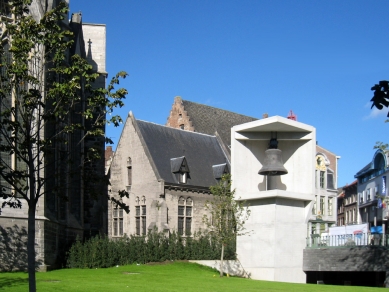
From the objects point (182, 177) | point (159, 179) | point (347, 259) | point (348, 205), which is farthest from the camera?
point (348, 205)

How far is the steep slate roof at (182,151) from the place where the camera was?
152 ft

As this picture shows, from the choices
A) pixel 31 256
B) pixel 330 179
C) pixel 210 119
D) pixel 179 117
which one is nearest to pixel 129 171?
pixel 179 117

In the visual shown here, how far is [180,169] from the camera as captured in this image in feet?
151

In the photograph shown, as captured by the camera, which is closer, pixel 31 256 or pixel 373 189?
pixel 31 256

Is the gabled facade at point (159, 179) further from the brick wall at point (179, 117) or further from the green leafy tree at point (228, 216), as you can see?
the green leafy tree at point (228, 216)

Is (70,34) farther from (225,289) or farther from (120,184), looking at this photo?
→ (120,184)

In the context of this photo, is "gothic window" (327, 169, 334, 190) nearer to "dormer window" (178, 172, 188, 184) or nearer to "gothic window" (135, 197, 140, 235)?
"dormer window" (178, 172, 188, 184)

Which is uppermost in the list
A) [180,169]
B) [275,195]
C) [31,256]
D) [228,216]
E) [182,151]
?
[182,151]

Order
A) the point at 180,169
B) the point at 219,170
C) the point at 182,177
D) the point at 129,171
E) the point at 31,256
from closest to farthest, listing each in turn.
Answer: the point at 31,256
the point at 180,169
the point at 182,177
the point at 129,171
the point at 219,170

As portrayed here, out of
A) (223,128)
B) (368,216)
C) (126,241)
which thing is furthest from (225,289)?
(368,216)

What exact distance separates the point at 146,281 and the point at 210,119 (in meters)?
35.3

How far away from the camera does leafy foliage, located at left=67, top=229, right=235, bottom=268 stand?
31.7 metres

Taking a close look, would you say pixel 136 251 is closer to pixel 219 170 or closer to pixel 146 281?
pixel 146 281

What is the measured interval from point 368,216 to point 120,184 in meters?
37.6
